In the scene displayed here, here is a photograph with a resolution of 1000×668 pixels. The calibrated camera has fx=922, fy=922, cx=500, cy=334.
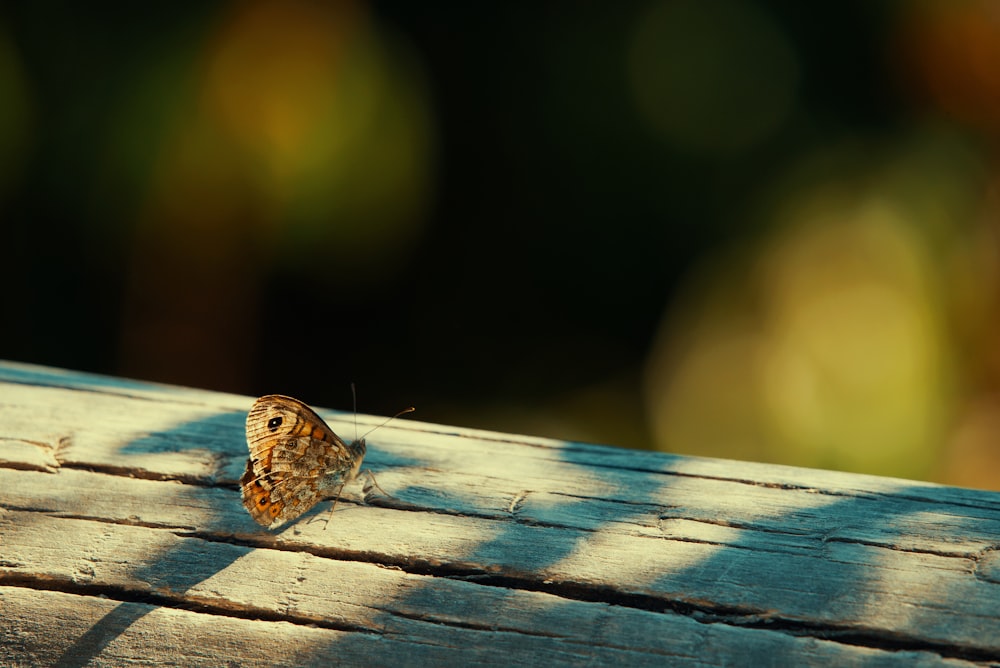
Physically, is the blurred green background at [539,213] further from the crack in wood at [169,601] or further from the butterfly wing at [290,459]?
the crack in wood at [169,601]

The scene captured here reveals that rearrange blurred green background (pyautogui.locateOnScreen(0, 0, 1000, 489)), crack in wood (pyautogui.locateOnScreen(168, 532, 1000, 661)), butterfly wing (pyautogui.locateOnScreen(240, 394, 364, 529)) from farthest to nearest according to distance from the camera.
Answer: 1. blurred green background (pyautogui.locateOnScreen(0, 0, 1000, 489))
2. butterfly wing (pyautogui.locateOnScreen(240, 394, 364, 529))
3. crack in wood (pyautogui.locateOnScreen(168, 532, 1000, 661))

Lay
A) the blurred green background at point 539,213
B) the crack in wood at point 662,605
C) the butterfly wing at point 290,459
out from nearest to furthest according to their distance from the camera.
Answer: the crack in wood at point 662,605, the butterfly wing at point 290,459, the blurred green background at point 539,213

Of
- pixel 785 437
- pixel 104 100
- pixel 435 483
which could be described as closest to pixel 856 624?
pixel 435 483

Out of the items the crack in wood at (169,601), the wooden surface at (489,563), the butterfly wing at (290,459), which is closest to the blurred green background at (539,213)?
the wooden surface at (489,563)

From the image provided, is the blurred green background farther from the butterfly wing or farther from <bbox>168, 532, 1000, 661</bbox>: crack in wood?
<bbox>168, 532, 1000, 661</bbox>: crack in wood

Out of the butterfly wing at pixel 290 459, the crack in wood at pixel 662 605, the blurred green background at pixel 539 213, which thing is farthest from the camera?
the blurred green background at pixel 539 213

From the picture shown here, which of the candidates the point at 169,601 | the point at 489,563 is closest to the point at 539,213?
the point at 489,563

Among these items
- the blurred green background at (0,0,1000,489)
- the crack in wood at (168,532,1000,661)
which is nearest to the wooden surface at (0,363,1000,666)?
the crack in wood at (168,532,1000,661)
